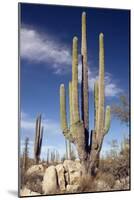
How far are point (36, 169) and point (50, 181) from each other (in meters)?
0.20

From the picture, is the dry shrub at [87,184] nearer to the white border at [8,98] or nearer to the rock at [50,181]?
the rock at [50,181]

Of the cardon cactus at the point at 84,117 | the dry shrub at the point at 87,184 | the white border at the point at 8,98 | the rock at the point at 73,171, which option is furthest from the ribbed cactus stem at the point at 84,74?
the white border at the point at 8,98

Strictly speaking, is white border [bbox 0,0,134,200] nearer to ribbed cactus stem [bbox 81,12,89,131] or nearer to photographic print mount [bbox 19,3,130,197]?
photographic print mount [bbox 19,3,130,197]

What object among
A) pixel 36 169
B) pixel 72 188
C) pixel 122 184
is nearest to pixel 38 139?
pixel 36 169

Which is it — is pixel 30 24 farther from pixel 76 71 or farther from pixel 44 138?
pixel 44 138

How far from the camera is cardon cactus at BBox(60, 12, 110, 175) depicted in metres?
6.61

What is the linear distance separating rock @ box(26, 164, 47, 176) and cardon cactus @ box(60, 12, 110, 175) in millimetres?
399

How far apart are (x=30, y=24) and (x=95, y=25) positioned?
729 mm

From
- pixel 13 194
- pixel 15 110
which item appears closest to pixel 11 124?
pixel 15 110

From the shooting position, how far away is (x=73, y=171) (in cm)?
664

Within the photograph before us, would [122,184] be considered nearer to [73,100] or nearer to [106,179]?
[106,179]

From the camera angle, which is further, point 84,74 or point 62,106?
point 84,74

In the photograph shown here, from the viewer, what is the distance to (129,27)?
6871 millimetres

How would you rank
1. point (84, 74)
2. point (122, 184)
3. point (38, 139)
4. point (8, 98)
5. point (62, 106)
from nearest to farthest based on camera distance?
point (8, 98) → point (38, 139) → point (62, 106) → point (84, 74) → point (122, 184)
